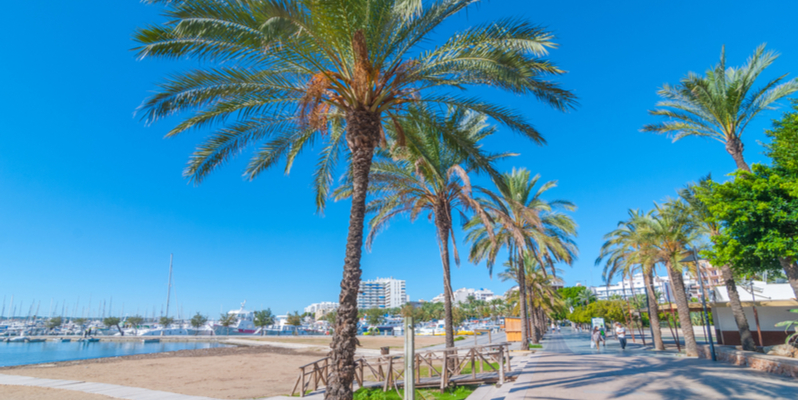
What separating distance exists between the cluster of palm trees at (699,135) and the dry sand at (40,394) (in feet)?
68.7

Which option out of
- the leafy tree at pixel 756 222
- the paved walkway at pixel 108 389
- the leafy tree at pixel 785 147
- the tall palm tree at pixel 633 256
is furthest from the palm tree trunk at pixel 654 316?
the paved walkway at pixel 108 389

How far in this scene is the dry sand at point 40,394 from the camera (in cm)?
1059

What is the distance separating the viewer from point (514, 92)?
27.6 feet

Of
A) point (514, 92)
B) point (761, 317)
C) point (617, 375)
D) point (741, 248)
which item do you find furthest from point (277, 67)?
point (761, 317)

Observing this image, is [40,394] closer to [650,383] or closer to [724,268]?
[650,383]

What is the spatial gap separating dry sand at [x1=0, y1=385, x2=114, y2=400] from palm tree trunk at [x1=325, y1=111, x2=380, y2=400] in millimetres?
7864

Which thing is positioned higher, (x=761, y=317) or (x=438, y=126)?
(x=438, y=126)

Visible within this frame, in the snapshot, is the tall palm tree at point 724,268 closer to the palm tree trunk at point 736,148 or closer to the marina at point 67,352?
the palm tree trunk at point 736,148

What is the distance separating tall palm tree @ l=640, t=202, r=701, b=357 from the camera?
19.8 meters

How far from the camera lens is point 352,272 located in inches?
283

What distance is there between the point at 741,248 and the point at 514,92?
1077cm

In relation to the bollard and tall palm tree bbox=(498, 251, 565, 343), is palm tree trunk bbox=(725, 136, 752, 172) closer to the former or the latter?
the bollard

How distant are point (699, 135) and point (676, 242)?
23.2ft

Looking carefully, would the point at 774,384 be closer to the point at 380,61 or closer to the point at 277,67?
the point at 380,61
